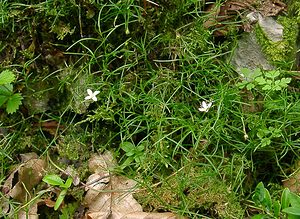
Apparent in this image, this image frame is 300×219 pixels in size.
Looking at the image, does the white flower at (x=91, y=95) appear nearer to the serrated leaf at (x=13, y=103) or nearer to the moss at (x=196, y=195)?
the serrated leaf at (x=13, y=103)

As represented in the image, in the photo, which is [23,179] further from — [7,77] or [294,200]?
[294,200]

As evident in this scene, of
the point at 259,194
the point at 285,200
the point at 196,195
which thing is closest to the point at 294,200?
the point at 285,200

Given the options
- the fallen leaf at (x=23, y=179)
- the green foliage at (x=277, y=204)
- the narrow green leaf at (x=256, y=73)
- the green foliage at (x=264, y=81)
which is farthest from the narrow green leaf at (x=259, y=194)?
the fallen leaf at (x=23, y=179)

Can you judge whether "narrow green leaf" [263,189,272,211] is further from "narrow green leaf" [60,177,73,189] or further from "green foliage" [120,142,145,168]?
"narrow green leaf" [60,177,73,189]

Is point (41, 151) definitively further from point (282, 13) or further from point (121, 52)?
point (282, 13)

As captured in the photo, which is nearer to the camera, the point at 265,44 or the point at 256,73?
the point at 256,73
